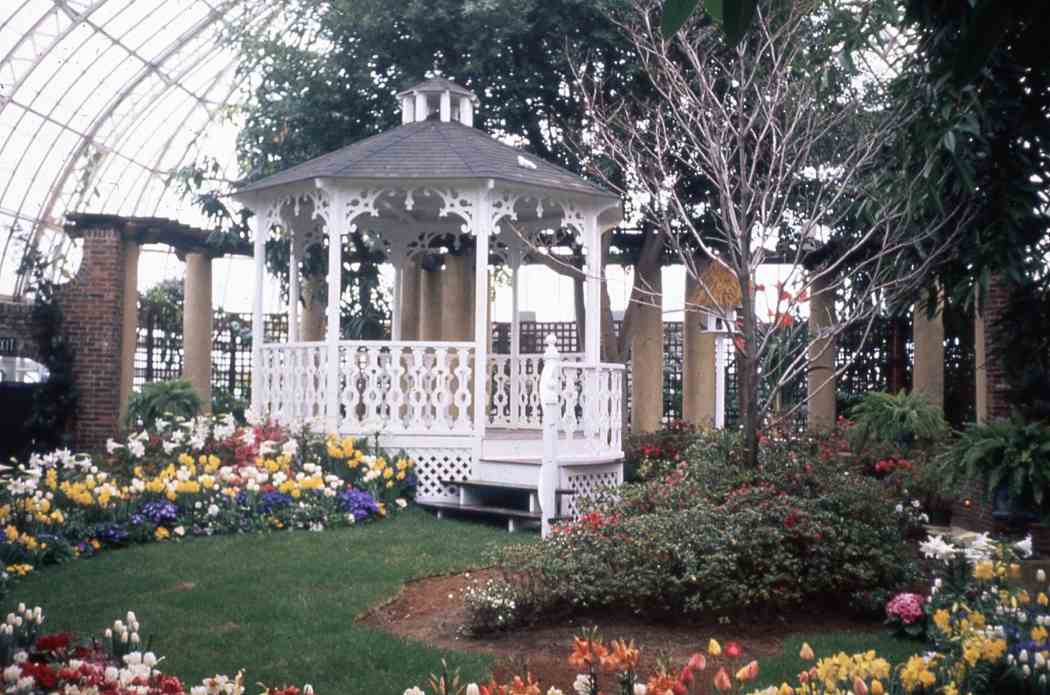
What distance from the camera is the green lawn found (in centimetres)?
535

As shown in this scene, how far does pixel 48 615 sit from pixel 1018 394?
22.0 ft

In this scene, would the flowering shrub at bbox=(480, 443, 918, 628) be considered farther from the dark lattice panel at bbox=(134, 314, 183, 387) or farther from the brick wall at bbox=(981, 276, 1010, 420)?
the dark lattice panel at bbox=(134, 314, 183, 387)

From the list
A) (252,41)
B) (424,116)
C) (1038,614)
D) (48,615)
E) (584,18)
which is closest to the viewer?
(1038,614)

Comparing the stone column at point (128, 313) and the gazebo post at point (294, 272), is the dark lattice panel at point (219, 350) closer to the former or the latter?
the stone column at point (128, 313)

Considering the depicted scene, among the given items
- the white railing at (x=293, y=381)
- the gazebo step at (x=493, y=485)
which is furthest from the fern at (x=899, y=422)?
the white railing at (x=293, y=381)

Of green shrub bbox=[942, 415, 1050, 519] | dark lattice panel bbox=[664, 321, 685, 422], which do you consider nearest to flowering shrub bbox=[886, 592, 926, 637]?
green shrub bbox=[942, 415, 1050, 519]

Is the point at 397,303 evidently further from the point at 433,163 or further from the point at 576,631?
the point at 576,631

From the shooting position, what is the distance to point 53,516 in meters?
8.35

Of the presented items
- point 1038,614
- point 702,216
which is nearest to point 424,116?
point 702,216

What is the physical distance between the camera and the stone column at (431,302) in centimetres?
1761

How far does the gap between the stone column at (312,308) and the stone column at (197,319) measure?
1493mm

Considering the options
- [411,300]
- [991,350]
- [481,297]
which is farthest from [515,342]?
[991,350]

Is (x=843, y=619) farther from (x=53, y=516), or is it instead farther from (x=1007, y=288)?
(x=53, y=516)

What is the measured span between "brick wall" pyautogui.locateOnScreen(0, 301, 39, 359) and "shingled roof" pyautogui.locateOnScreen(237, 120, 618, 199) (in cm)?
444
